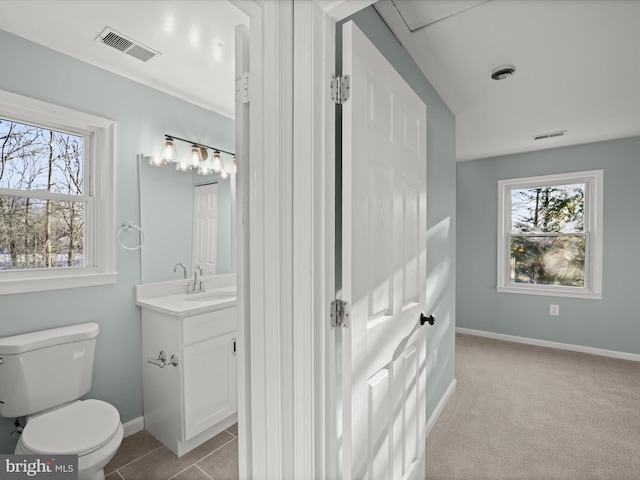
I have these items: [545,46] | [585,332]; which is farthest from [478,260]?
[545,46]

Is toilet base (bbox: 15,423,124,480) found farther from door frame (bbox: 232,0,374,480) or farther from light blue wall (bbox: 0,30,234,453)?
door frame (bbox: 232,0,374,480)

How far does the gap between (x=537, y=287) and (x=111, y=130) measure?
4475 mm

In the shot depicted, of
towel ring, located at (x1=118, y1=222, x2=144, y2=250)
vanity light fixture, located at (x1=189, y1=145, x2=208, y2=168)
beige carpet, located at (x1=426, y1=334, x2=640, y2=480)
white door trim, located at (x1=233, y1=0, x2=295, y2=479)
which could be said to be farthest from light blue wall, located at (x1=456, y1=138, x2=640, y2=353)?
white door trim, located at (x1=233, y1=0, x2=295, y2=479)

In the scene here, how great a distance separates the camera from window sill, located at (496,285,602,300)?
3.66 meters

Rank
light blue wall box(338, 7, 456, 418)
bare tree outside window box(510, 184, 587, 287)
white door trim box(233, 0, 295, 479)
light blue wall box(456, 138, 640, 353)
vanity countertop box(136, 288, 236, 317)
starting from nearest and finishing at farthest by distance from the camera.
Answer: white door trim box(233, 0, 295, 479) < vanity countertop box(136, 288, 236, 317) < light blue wall box(338, 7, 456, 418) < light blue wall box(456, 138, 640, 353) < bare tree outside window box(510, 184, 587, 287)

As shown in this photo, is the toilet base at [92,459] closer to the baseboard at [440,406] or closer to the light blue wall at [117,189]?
the light blue wall at [117,189]

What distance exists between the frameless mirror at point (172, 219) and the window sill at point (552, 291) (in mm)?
3428

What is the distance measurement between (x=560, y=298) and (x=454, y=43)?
Result: 3377 mm

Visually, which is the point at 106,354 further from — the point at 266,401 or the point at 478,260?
the point at 478,260

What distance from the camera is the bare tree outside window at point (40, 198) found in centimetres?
181

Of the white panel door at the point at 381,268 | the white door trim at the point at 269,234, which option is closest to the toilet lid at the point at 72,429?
the white door trim at the point at 269,234

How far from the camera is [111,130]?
6.89ft

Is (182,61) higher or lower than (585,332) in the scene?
higher

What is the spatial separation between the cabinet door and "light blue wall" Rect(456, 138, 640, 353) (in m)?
3.36
